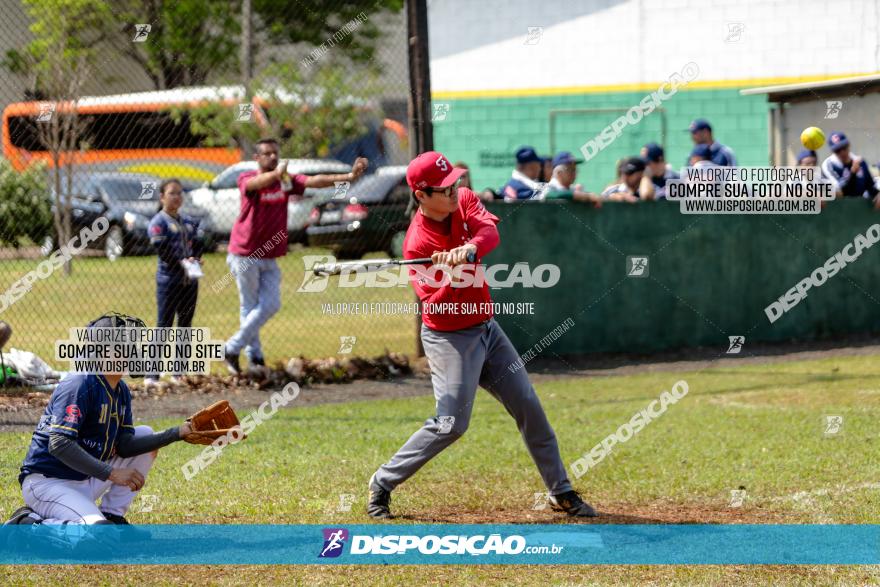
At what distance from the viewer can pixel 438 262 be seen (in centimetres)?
675

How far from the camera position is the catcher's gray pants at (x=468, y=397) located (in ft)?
23.2

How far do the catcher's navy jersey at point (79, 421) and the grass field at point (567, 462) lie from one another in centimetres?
56

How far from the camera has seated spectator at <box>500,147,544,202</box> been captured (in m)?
13.5

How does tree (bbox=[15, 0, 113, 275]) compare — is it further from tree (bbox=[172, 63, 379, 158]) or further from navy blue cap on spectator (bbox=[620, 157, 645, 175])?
navy blue cap on spectator (bbox=[620, 157, 645, 175])

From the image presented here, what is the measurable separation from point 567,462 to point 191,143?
32.5ft

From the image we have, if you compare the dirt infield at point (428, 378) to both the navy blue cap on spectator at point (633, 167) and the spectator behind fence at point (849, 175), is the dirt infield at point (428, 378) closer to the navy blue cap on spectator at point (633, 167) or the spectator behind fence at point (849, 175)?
the spectator behind fence at point (849, 175)

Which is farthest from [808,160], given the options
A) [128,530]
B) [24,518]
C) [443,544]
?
[24,518]

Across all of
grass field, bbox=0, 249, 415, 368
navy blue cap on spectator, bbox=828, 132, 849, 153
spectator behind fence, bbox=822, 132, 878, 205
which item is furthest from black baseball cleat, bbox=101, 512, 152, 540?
spectator behind fence, bbox=822, 132, 878, 205

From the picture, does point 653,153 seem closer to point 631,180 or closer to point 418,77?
point 631,180

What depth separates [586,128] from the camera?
2403 cm

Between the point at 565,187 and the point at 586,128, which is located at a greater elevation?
the point at 586,128

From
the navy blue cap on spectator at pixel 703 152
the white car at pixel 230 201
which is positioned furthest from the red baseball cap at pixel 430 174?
the white car at pixel 230 201

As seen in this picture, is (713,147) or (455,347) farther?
(713,147)

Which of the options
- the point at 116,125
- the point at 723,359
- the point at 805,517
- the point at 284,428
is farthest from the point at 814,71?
the point at 805,517
